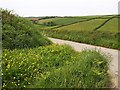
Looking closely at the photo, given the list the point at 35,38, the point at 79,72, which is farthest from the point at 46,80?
the point at 35,38

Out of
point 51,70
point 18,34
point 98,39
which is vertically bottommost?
point 98,39

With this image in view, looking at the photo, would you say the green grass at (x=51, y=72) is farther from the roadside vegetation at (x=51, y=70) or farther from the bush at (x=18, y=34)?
the bush at (x=18, y=34)

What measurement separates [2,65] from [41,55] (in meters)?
2.26

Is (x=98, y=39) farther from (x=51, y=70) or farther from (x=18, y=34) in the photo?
(x=51, y=70)

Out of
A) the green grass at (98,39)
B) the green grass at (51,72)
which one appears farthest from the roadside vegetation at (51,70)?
the green grass at (98,39)

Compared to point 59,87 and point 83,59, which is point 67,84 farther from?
point 83,59

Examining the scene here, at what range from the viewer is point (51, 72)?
7809 mm

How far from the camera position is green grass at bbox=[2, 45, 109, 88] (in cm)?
726

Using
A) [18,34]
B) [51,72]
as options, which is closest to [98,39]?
[18,34]

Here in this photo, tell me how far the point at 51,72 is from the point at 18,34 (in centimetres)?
538

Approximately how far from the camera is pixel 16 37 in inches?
489

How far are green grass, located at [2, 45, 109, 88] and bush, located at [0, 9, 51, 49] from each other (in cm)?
229

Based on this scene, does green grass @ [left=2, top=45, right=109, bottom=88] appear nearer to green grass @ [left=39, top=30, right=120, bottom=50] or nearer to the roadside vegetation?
the roadside vegetation

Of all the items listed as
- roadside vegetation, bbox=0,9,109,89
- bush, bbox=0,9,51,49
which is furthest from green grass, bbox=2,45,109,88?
bush, bbox=0,9,51,49
